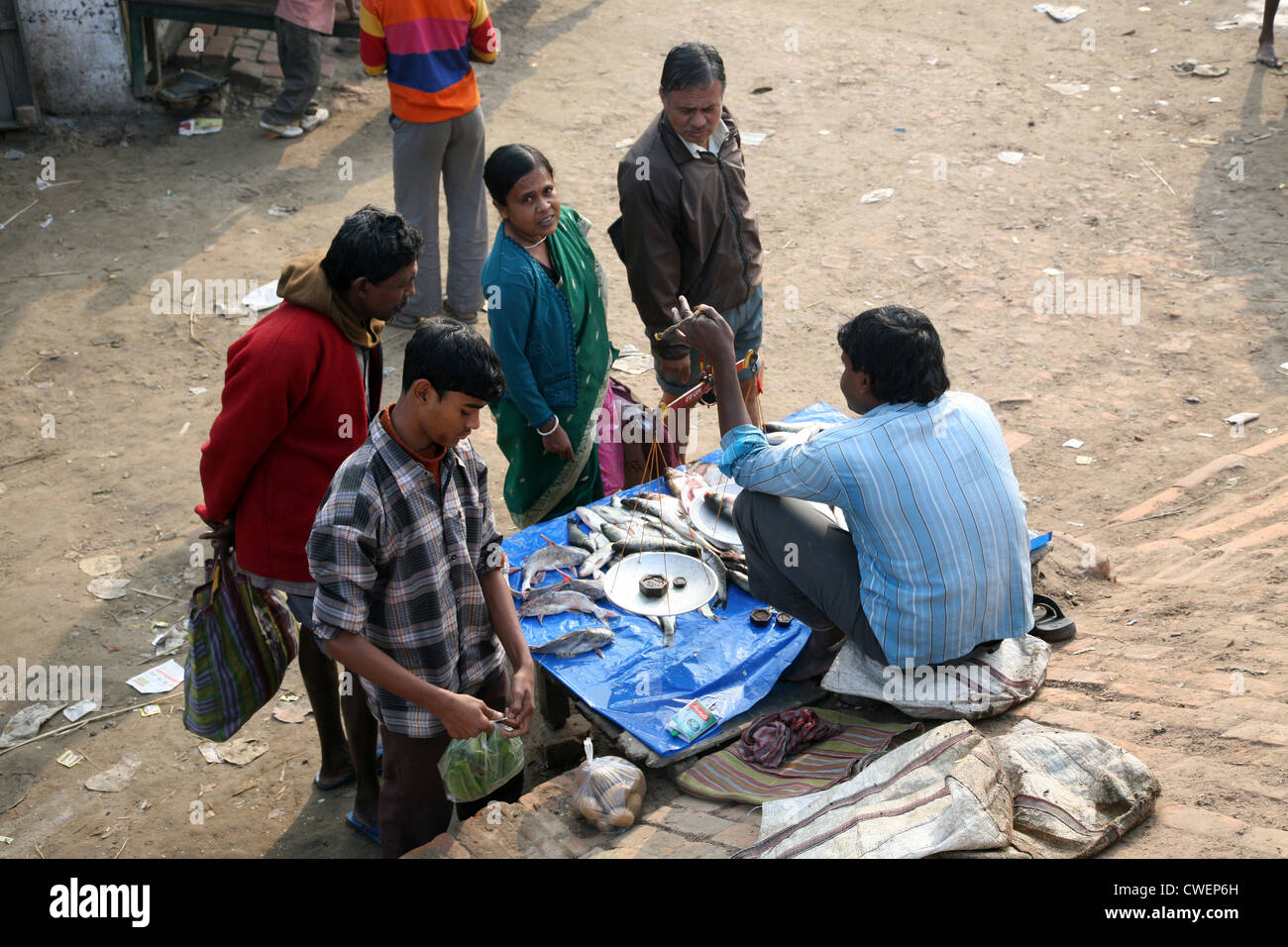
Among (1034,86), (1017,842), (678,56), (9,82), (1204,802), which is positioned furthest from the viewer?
(1034,86)

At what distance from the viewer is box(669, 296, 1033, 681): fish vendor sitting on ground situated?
3.33 metres

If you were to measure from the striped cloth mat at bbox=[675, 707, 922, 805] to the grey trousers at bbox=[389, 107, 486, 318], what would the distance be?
4.06 m

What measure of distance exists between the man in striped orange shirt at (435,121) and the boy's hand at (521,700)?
4002 mm

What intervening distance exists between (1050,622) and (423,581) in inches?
96.6

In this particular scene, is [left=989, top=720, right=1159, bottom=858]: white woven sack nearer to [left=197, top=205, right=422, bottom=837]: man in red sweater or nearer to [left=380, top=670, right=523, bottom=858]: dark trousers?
[left=380, top=670, right=523, bottom=858]: dark trousers

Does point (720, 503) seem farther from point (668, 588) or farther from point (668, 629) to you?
point (668, 629)

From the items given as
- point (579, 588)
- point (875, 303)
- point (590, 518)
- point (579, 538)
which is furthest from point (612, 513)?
point (875, 303)

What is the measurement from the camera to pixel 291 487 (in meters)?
3.41

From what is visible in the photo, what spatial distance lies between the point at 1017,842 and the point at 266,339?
2.47 meters

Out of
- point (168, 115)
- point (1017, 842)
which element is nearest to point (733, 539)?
point (1017, 842)

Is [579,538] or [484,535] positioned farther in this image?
[579,538]

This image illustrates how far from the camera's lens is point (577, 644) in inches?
157

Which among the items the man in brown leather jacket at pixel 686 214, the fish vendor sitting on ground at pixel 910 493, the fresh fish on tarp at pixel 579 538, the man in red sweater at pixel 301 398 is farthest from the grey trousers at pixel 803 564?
the man in red sweater at pixel 301 398
